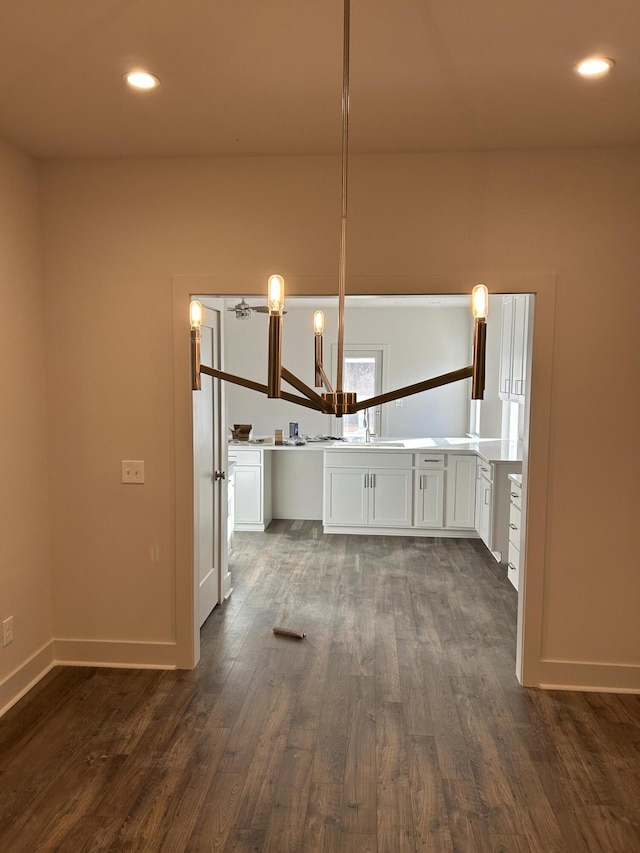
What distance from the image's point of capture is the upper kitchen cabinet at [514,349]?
5.12 metres

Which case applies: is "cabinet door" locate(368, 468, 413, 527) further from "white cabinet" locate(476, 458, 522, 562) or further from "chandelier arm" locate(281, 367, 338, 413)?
"chandelier arm" locate(281, 367, 338, 413)

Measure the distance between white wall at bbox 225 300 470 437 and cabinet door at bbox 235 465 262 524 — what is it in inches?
58.6

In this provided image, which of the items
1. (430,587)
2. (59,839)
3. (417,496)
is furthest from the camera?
(417,496)

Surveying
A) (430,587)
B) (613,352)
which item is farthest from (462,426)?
(613,352)

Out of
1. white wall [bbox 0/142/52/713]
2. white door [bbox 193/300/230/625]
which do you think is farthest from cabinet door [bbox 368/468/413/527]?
white wall [bbox 0/142/52/713]

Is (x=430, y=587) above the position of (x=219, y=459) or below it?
below

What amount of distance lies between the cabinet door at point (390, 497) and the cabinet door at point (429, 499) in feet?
0.26

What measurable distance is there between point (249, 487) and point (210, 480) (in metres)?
2.41

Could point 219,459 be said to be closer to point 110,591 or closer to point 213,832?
point 110,591

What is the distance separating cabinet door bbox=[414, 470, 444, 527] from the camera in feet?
21.2

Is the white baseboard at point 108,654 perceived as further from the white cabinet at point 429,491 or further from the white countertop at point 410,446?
the white cabinet at point 429,491

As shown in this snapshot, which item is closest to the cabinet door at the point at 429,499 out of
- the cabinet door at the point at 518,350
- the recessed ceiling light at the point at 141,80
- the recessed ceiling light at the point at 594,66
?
the cabinet door at the point at 518,350

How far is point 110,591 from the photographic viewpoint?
3.60 m

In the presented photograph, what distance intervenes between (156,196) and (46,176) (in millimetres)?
593
